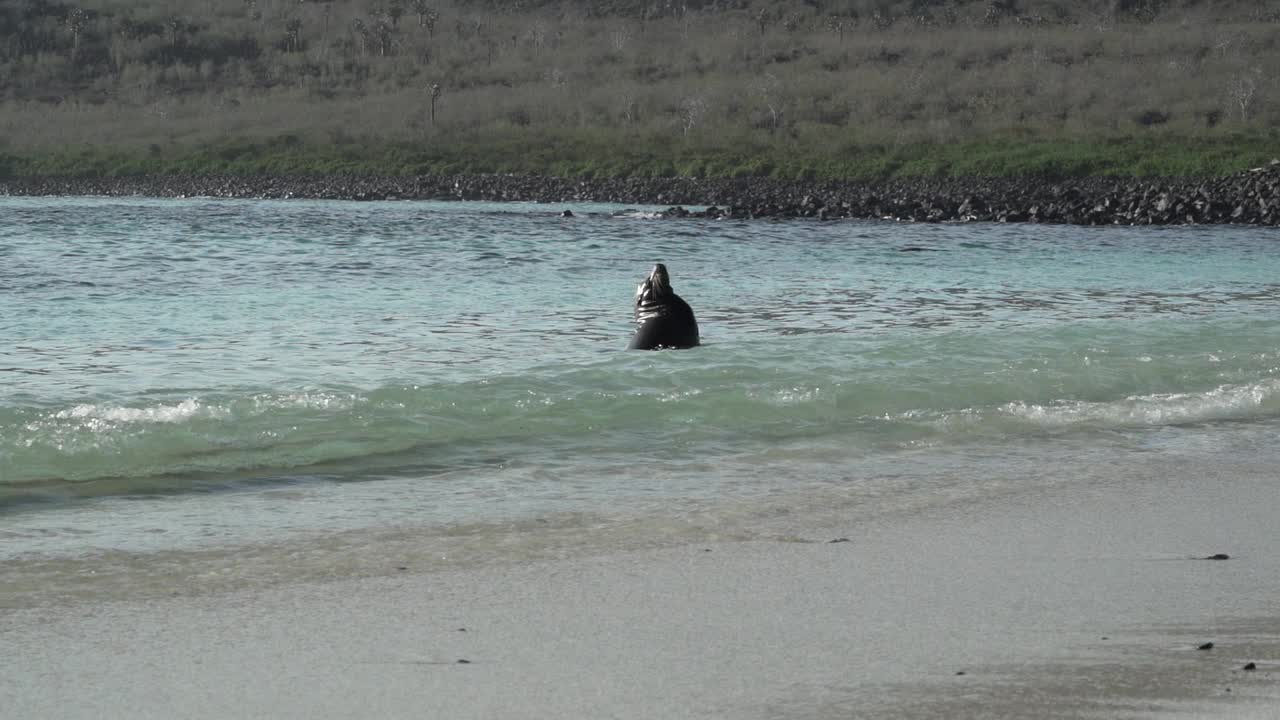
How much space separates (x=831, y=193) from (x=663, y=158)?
17.0m

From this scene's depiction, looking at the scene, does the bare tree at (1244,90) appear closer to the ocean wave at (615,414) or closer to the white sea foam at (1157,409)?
the ocean wave at (615,414)

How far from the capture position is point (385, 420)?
10602 mm

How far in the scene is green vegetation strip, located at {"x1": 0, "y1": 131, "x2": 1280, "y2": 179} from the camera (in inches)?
2350

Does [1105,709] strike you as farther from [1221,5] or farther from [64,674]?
[1221,5]

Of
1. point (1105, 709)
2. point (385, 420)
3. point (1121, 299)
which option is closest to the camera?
point (1105, 709)

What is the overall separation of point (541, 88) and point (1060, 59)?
34.4 meters

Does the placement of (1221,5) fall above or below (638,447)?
above

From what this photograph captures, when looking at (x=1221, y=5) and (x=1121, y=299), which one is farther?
(x=1221, y=5)

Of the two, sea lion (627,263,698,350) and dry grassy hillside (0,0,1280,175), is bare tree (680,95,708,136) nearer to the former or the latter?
dry grassy hillside (0,0,1280,175)

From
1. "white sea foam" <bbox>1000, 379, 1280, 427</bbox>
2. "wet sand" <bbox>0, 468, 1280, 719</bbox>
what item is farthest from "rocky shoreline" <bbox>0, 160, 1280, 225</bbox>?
"wet sand" <bbox>0, 468, 1280, 719</bbox>

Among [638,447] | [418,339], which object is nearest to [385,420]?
[638,447]

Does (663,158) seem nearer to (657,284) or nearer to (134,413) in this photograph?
(657,284)

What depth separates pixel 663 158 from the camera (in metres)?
74.9

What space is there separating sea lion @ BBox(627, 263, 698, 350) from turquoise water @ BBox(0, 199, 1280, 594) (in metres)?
0.27
